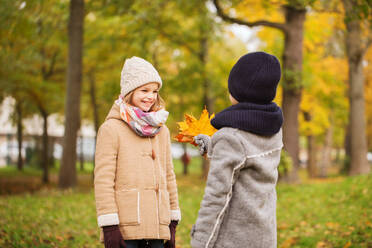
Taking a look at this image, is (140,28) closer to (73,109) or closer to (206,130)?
(73,109)

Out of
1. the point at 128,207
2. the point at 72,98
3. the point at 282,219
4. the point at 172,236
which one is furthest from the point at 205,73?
the point at 128,207

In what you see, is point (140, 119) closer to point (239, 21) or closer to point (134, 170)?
point (134, 170)

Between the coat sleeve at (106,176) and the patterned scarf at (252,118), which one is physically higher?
the patterned scarf at (252,118)

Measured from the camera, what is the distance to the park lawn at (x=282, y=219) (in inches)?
198

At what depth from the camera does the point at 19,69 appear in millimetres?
13531

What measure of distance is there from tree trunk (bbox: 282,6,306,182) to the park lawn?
2.88 meters

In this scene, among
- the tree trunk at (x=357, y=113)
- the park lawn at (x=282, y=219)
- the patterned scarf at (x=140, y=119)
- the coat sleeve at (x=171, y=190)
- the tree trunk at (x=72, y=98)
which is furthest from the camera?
the tree trunk at (x=357, y=113)

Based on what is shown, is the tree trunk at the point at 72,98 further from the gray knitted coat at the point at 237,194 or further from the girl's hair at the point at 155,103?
the gray knitted coat at the point at 237,194

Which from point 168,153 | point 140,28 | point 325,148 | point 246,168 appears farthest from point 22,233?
point 325,148

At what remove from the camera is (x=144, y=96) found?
2764mm

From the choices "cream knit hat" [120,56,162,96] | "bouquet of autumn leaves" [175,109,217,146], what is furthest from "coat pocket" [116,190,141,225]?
"cream knit hat" [120,56,162,96]

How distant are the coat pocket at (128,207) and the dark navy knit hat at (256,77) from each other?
1.05 m

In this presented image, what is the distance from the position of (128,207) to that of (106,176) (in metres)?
0.27

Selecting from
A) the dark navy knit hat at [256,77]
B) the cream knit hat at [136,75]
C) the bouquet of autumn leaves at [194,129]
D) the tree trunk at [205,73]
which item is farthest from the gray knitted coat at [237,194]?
the tree trunk at [205,73]
